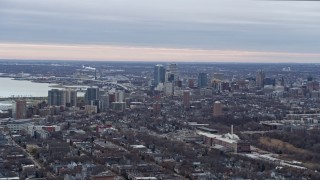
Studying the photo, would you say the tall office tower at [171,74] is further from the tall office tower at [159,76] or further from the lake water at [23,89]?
the lake water at [23,89]

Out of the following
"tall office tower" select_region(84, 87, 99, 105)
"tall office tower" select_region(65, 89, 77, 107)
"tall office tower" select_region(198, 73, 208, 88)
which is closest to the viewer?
"tall office tower" select_region(65, 89, 77, 107)

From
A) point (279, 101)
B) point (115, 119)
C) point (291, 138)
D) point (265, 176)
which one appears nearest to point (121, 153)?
point (265, 176)

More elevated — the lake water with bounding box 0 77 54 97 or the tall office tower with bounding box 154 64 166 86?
the tall office tower with bounding box 154 64 166 86

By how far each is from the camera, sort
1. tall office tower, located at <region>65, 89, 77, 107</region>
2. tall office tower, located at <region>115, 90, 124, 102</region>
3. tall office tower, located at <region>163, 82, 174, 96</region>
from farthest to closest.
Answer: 1. tall office tower, located at <region>163, 82, 174, 96</region>
2. tall office tower, located at <region>115, 90, 124, 102</region>
3. tall office tower, located at <region>65, 89, 77, 107</region>

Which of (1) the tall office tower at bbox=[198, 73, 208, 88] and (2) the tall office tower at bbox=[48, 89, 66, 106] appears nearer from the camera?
(2) the tall office tower at bbox=[48, 89, 66, 106]

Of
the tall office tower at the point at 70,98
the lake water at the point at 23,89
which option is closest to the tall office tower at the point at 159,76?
the lake water at the point at 23,89

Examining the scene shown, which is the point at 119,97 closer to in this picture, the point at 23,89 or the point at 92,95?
the point at 92,95

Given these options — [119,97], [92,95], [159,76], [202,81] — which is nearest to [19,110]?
[92,95]

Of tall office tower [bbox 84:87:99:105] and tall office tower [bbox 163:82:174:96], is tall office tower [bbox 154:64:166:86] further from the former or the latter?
tall office tower [bbox 84:87:99:105]

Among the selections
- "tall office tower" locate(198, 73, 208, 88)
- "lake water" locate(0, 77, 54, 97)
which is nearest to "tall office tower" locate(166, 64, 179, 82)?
"tall office tower" locate(198, 73, 208, 88)
